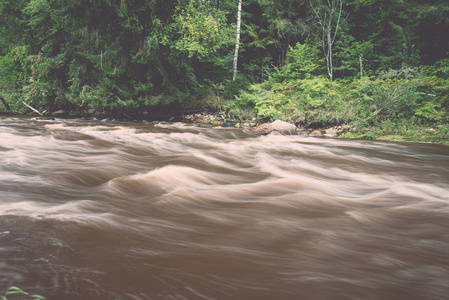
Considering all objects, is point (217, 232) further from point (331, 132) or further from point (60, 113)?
point (60, 113)

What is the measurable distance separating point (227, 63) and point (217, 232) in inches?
802

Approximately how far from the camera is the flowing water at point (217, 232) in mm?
1474

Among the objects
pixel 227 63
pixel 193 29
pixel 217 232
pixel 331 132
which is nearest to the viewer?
pixel 217 232

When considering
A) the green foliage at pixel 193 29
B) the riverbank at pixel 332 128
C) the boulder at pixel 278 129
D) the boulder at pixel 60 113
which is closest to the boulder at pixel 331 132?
the riverbank at pixel 332 128

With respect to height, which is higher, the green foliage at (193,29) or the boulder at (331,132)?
the green foliage at (193,29)

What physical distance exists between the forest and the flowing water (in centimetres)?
774

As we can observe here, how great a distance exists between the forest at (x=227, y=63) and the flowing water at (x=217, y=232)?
7.74 metres

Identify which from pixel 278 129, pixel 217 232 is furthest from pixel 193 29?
pixel 217 232

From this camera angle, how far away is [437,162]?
5.93 metres

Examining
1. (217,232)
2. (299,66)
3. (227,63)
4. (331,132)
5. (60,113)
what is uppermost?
(227,63)

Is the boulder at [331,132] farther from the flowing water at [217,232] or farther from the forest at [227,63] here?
the flowing water at [217,232]

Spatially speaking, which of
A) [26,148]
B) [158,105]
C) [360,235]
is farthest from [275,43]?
[360,235]

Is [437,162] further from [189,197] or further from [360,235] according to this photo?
[189,197]

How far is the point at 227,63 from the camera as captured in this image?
837 inches
